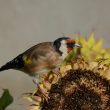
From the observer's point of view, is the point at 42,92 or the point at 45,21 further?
the point at 45,21

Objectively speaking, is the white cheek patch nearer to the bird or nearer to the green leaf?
the bird

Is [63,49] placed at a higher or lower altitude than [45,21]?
lower

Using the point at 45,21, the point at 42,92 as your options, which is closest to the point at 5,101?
the point at 42,92

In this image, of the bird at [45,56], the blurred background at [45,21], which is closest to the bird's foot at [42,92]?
the bird at [45,56]

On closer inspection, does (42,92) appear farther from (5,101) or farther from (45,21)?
(45,21)

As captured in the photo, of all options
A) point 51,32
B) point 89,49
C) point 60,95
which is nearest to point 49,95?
point 60,95

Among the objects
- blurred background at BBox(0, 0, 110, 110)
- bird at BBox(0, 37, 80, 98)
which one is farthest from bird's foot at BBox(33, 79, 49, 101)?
blurred background at BBox(0, 0, 110, 110)
